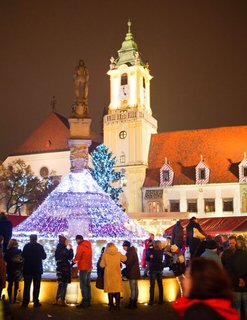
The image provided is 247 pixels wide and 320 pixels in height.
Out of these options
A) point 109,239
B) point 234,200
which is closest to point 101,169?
point 234,200

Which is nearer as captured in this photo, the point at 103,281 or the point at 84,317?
the point at 84,317

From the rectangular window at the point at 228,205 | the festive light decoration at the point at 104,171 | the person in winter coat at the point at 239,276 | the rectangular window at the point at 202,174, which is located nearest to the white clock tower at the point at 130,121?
the festive light decoration at the point at 104,171

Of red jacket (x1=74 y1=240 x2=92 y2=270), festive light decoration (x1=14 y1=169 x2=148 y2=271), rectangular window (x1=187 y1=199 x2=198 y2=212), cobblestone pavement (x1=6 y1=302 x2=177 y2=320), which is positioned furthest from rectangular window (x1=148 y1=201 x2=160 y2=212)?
red jacket (x1=74 y1=240 x2=92 y2=270)

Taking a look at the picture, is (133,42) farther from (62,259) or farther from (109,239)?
(62,259)

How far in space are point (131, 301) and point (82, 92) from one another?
1013 cm

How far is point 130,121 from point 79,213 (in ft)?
112

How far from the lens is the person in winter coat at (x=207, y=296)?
131 inches

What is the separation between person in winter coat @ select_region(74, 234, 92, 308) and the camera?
1174cm

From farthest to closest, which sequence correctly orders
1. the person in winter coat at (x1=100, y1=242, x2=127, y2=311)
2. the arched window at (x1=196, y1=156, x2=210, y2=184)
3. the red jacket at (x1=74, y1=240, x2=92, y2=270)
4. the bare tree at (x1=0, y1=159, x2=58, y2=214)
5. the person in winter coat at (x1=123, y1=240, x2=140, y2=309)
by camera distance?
the arched window at (x1=196, y1=156, x2=210, y2=184) < the bare tree at (x1=0, y1=159, x2=58, y2=214) < the person in winter coat at (x1=123, y1=240, x2=140, y2=309) < the red jacket at (x1=74, y1=240, x2=92, y2=270) < the person in winter coat at (x1=100, y1=242, x2=127, y2=311)

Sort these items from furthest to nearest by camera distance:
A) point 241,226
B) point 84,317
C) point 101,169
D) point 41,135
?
1. point 41,135
2. point 101,169
3. point 241,226
4. point 84,317

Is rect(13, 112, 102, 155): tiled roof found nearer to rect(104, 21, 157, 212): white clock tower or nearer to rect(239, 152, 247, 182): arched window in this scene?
rect(104, 21, 157, 212): white clock tower

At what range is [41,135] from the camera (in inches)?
2408

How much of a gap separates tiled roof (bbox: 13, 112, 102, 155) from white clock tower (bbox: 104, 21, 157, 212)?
8470mm

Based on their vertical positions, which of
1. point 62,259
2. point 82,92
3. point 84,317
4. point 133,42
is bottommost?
point 84,317
